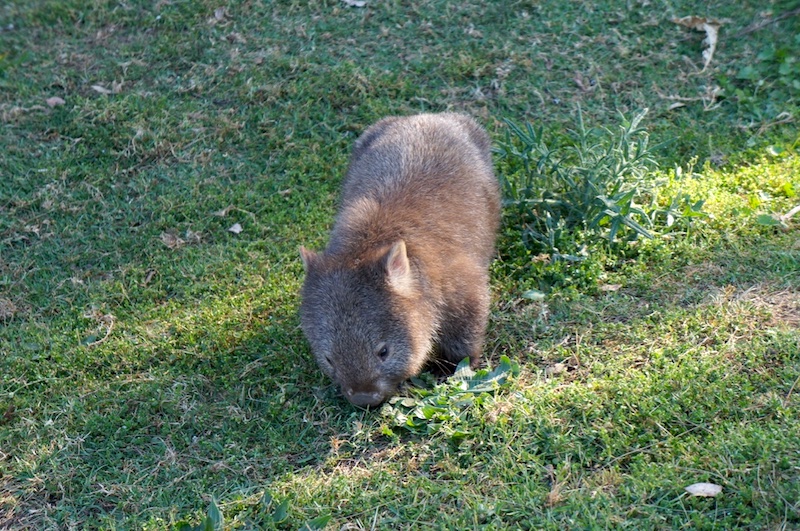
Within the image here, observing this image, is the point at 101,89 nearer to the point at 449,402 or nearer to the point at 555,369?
the point at 449,402

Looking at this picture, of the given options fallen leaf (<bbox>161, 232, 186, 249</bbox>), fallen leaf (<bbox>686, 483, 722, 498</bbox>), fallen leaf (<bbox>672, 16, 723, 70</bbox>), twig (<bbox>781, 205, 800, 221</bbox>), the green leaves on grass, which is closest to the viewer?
fallen leaf (<bbox>686, 483, 722, 498</bbox>)

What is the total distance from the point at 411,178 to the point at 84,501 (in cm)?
254

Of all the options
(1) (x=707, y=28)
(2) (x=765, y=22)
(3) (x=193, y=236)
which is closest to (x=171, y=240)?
(3) (x=193, y=236)

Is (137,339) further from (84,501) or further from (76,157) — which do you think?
(76,157)

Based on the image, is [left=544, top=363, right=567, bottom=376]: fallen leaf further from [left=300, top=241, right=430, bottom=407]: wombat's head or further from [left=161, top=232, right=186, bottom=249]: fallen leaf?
[left=161, top=232, right=186, bottom=249]: fallen leaf

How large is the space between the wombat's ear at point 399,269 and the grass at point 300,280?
708 millimetres

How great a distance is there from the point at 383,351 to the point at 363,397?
255 mm

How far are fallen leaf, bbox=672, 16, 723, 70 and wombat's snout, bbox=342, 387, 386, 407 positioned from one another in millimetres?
4230

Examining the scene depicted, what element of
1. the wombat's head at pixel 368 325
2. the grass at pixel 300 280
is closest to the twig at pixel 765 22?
the grass at pixel 300 280

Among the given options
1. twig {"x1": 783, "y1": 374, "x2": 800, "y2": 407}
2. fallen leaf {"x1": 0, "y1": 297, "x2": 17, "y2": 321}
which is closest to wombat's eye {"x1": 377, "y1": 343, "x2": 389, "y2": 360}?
twig {"x1": 783, "y1": 374, "x2": 800, "y2": 407}

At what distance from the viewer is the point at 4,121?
259 inches

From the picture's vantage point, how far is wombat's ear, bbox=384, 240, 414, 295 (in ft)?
13.5

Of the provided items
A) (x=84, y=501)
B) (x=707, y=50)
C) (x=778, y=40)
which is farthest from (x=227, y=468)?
(x=778, y=40)

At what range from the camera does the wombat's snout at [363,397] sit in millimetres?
4117
